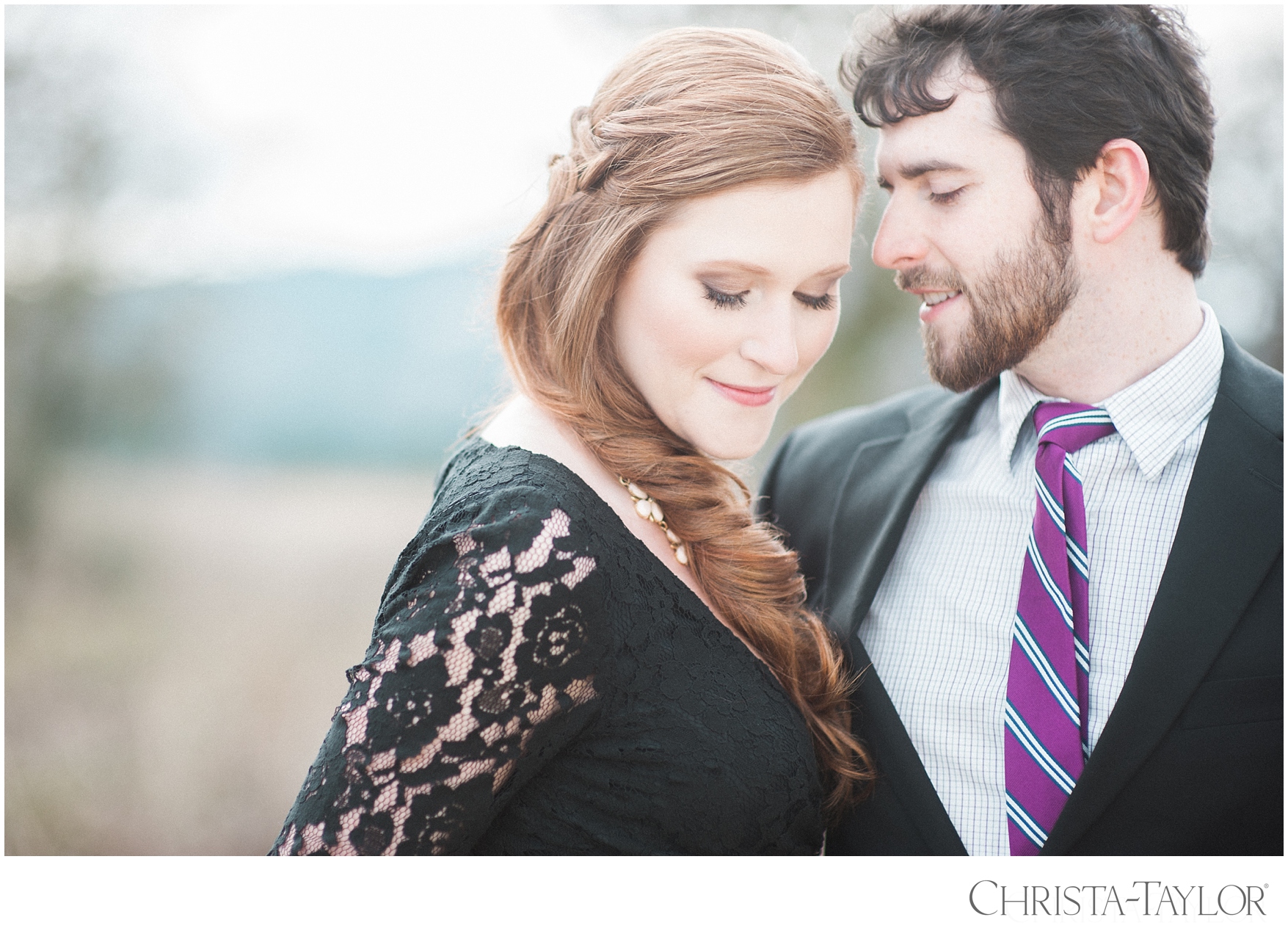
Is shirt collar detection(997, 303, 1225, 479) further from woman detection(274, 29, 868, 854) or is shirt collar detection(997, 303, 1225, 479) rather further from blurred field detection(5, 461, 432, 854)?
blurred field detection(5, 461, 432, 854)

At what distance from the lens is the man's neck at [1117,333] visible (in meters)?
2.10

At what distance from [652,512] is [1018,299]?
1.07 m

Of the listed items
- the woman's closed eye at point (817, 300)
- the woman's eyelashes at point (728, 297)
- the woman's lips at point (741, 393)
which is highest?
the woman's eyelashes at point (728, 297)

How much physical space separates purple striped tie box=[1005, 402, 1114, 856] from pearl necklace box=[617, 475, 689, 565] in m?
0.75

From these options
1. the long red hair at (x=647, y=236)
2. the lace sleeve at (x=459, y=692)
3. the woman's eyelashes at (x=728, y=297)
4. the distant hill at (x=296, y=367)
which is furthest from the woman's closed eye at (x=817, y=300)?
the distant hill at (x=296, y=367)

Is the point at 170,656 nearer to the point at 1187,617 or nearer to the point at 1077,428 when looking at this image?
the point at 1077,428

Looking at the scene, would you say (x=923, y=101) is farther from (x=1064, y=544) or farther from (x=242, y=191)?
(x=242, y=191)

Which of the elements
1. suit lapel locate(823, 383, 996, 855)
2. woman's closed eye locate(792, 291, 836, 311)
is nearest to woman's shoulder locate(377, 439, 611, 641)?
woman's closed eye locate(792, 291, 836, 311)

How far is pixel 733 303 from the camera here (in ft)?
5.84

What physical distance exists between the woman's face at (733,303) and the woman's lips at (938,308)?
45cm

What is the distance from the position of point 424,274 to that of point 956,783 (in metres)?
4.11

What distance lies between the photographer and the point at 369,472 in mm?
5570

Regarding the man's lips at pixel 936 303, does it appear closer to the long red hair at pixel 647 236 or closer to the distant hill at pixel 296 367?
the long red hair at pixel 647 236
